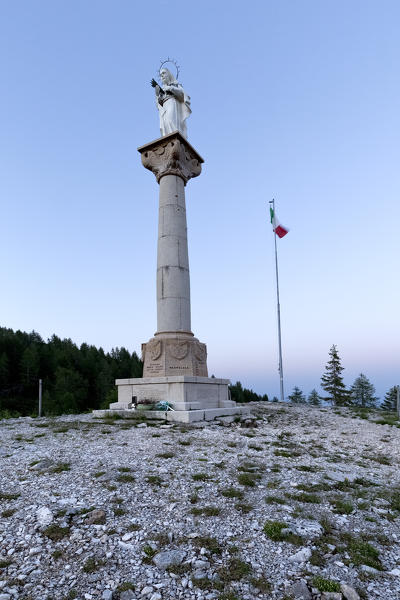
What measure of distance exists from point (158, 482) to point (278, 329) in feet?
64.3

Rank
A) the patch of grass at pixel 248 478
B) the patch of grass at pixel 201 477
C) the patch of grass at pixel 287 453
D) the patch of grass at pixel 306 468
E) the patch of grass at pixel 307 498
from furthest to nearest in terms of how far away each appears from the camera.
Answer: the patch of grass at pixel 287 453 < the patch of grass at pixel 306 468 < the patch of grass at pixel 201 477 < the patch of grass at pixel 248 478 < the patch of grass at pixel 307 498

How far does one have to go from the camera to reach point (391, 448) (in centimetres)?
1097

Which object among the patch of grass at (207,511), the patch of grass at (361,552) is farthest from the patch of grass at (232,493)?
the patch of grass at (361,552)

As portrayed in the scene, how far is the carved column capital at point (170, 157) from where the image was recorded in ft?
59.1

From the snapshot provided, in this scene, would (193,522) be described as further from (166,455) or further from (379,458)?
(379,458)

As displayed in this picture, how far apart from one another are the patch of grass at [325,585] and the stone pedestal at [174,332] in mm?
9132

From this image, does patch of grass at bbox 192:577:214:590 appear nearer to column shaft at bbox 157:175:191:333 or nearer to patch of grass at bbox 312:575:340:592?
patch of grass at bbox 312:575:340:592

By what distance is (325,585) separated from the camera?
3.83 metres

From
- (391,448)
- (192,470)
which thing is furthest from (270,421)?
(192,470)

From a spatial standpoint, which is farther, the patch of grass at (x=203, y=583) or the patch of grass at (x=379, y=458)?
the patch of grass at (x=379, y=458)

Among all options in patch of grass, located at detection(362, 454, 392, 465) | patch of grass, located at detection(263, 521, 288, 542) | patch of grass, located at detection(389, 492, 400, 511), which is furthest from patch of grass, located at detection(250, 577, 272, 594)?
patch of grass, located at detection(362, 454, 392, 465)

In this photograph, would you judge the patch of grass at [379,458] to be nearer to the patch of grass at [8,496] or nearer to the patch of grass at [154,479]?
the patch of grass at [154,479]

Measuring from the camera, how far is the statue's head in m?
20.1

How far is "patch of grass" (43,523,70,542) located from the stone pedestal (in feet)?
26.6
